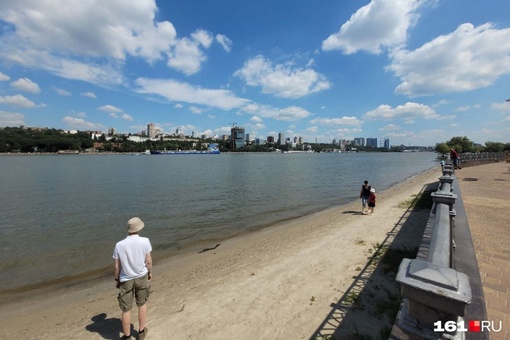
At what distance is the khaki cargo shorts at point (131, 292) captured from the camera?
514 cm

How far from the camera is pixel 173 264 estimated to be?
424 inches

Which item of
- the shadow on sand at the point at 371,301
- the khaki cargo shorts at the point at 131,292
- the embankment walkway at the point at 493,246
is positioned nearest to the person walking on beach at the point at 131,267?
the khaki cargo shorts at the point at 131,292

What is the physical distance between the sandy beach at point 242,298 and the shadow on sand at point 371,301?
0.03 metres

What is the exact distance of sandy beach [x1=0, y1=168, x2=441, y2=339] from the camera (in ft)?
18.8

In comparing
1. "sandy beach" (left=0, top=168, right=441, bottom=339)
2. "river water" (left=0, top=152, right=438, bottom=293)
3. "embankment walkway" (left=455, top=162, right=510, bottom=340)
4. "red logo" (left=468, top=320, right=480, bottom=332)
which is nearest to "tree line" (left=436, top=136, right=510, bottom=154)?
"river water" (left=0, top=152, right=438, bottom=293)

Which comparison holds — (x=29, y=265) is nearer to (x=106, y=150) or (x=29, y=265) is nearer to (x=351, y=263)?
(x=351, y=263)

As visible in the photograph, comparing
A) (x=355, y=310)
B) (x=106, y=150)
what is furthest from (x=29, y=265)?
(x=106, y=150)

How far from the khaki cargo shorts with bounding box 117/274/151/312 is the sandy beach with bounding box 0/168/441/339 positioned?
1.04m

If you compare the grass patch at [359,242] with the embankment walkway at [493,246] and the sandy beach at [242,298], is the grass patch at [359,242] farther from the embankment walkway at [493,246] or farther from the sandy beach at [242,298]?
the embankment walkway at [493,246]

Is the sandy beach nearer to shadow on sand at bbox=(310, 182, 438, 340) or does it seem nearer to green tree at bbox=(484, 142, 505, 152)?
shadow on sand at bbox=(310, 182, 438, 340)

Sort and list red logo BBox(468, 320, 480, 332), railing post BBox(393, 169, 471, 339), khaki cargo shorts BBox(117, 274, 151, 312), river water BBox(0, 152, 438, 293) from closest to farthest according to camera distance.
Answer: railing post BBox(393, 169, 471, 339), red logo BBox(468, 320, 480, 332), khaki cargo shorts BBox(117, 274, 151, 312), river water BBox(0, 152, 438, 293)

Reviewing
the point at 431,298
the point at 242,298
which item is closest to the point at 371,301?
the point at 242,298

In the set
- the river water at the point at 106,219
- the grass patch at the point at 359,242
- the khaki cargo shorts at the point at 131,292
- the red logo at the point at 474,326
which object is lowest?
the river water at the point at 106,219

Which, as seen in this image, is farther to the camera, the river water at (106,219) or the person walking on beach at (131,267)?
the river water at (106,219)
